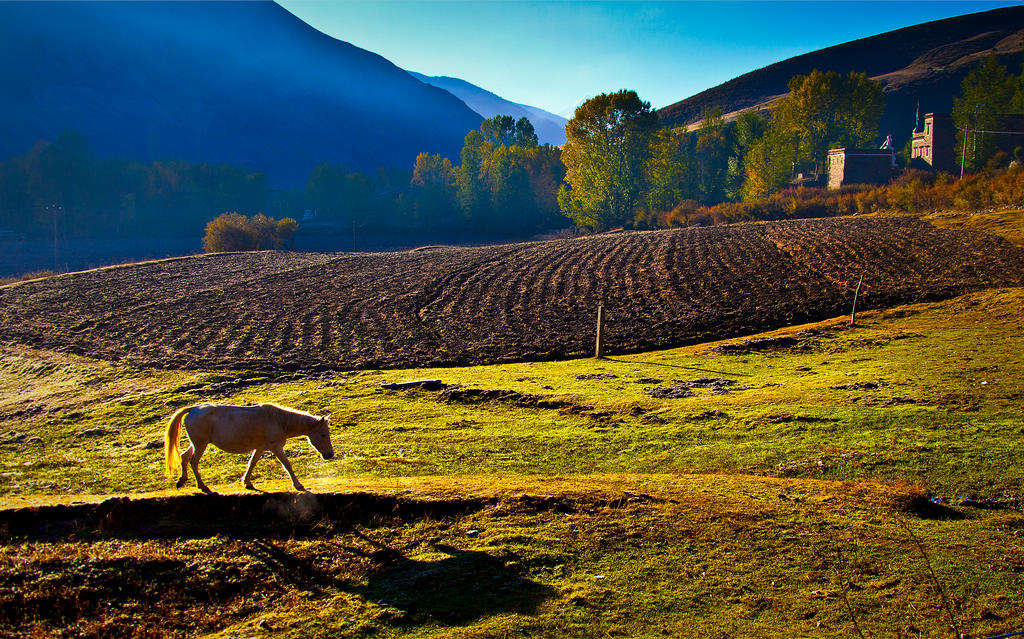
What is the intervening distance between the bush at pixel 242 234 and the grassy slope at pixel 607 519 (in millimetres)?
60523

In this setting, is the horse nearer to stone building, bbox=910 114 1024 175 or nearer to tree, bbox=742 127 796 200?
tree, bbox=742 127 796 200

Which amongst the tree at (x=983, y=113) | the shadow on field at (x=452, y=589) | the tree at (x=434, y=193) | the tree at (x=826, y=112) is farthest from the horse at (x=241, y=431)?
the tree at (x=434, y=193)

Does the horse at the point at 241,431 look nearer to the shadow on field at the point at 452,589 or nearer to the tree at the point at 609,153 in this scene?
the shadow on field at the point at 452,589

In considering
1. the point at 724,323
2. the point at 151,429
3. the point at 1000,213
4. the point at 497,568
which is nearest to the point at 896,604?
the point at 497,568

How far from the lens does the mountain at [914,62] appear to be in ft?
451

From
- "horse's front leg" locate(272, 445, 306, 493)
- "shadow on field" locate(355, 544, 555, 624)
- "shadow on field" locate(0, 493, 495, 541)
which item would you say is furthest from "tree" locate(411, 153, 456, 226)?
"shadow on field" locate(355, 544, 555, 624)

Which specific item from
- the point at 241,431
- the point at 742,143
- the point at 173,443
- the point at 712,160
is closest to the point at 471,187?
the point at 712,160

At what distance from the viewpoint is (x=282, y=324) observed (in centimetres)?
3275

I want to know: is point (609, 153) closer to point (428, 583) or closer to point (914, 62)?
point (428, 583)

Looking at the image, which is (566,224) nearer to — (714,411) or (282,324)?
(282,324)

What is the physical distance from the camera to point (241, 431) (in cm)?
1080

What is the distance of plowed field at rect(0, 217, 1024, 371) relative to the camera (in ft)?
92.6

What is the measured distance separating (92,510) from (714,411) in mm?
13804

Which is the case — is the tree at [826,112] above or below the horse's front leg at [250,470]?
above
